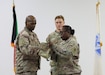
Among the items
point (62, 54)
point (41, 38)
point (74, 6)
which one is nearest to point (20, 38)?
point (62, 54)

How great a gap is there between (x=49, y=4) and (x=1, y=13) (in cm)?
98

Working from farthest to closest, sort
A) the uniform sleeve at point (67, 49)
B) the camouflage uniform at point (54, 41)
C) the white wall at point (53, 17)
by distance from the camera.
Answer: the white wall at point (53, 17) → the camouflage uniform at point (54, 41) → the uniform sleeve at point (67, 49)

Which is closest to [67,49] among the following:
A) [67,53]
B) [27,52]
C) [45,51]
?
[67,53]

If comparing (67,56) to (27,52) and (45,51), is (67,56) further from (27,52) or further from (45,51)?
(27,52)

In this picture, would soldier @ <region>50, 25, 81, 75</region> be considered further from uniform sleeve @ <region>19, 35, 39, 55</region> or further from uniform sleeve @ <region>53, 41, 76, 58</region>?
uniform sleeve @ <region>19, 35, 39, 55</region>

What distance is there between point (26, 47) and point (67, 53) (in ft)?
1.50

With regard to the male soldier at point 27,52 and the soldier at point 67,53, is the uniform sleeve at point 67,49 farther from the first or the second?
the male soldier at point 27,52

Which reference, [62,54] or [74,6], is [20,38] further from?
[74,6]

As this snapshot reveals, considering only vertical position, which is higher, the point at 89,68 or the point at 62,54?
the point at 62,54

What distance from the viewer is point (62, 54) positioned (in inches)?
94.8

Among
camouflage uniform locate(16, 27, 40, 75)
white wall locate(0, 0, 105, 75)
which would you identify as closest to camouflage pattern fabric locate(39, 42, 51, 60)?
camouflage uniform locate(16, 27, 40, 75)

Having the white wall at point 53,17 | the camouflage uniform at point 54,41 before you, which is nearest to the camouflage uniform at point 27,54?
the camouflage uniform at point 54,41

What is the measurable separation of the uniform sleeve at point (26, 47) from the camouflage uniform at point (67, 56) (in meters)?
0.24

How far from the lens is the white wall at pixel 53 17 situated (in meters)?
4.36
